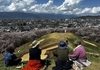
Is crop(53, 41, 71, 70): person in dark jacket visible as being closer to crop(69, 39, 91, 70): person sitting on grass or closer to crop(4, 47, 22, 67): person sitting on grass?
crop(69, 39, 91, 70): person sitting on grass

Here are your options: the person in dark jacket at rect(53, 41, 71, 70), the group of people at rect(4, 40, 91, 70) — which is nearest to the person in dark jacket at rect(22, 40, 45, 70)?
the group of people at rect(4, 40, 91, 70)

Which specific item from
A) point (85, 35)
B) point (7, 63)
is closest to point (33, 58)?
point (7, 63)

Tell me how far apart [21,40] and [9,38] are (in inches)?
118

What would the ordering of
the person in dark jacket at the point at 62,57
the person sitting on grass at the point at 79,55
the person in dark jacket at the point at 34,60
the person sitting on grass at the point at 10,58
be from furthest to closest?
the person sitting on grass at the point at 10,58
the person sitting on grass at the point at 79,55
the person in dark jacket at the point at 34,60
the person in dark jacket at the point at 62,57

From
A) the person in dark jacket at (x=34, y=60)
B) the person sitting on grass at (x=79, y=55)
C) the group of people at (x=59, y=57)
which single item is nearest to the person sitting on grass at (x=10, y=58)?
the group of people at (x=59, y=57)

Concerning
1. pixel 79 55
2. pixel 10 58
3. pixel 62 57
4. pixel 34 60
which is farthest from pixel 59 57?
pixel 10 58

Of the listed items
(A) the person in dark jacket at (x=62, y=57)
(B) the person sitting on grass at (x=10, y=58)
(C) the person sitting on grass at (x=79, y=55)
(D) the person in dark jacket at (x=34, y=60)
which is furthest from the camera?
(B) the person sitting on grass at (x=10, y=58)

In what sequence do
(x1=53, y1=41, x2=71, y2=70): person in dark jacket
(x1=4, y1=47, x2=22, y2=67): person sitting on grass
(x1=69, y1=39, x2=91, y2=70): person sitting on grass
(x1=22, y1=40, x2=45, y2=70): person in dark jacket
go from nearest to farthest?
(x1=53, y1=41, x2=71, y2=70): person in dark jacket → (x1=22, y1=40, x2=45, y2=70): person in dark jacket → (x1=69, y1=39, x2=91, y2=70): person sitting on grass → (x1=4, y1=47, x2=22, y2=67): person sitting on grass

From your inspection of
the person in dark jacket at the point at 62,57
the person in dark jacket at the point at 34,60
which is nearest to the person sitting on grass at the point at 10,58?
the person in dark jacket at the point at 34,60

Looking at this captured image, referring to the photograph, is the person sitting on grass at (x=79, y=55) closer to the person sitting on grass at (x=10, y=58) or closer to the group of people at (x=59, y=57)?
the group of people at (x=59, y=57)

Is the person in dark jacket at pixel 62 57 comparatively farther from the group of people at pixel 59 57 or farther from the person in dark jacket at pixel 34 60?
the person in dark jacket at pixel 34 60

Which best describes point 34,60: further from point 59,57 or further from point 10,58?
point 10,58

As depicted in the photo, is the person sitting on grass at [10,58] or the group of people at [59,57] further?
the person sitting on grass at [10,58]

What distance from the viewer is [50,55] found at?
15562 mm
